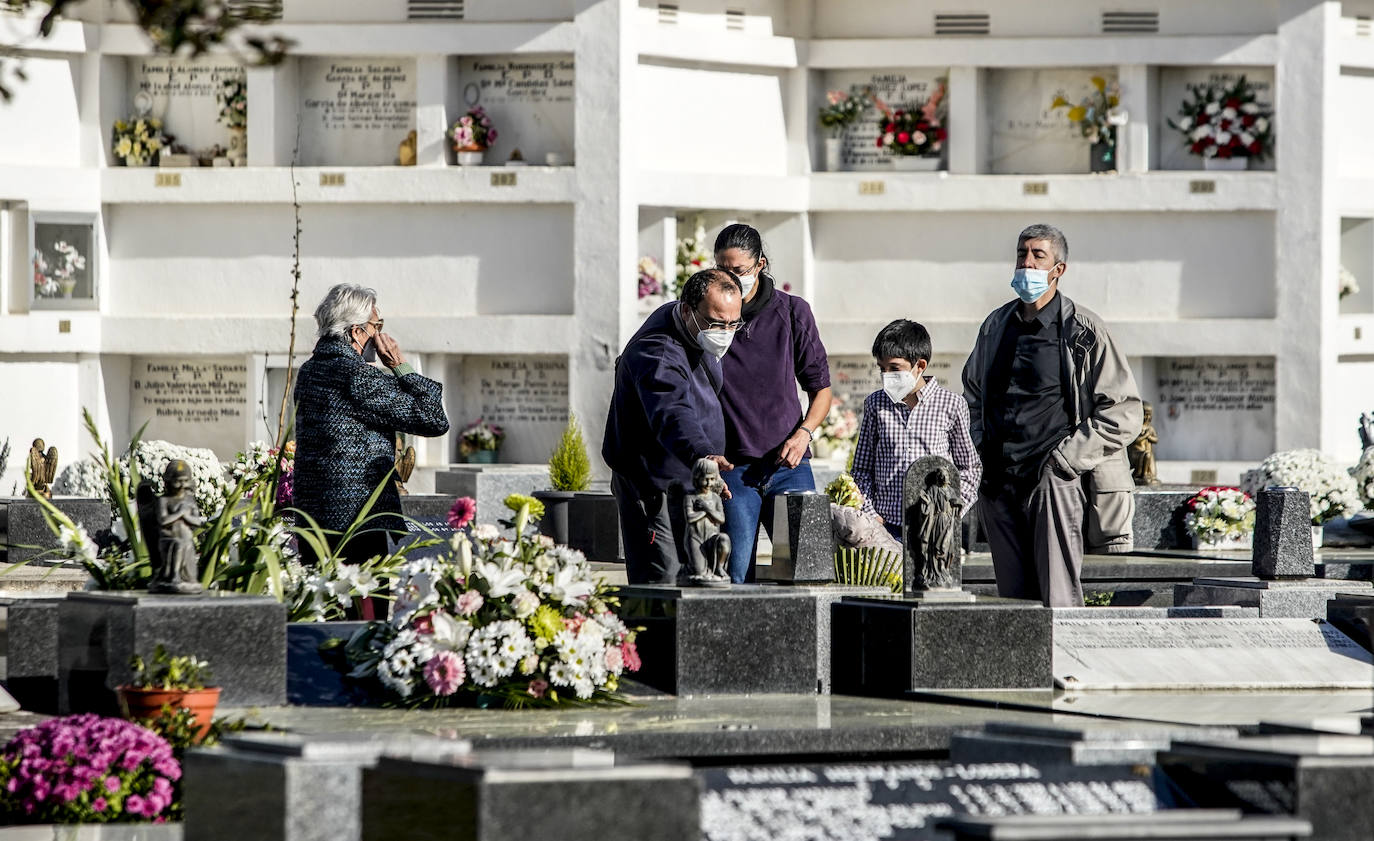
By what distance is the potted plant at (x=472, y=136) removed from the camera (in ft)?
58.2

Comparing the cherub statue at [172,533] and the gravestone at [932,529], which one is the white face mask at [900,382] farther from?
the cherub statue at [172,533]

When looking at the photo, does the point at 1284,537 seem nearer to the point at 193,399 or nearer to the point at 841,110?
the point at 841,110

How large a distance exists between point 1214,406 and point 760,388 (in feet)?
35.3

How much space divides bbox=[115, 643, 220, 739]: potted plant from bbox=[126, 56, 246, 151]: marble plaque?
12247 mm

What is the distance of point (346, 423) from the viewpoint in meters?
8.40

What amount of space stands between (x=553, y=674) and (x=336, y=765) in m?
1.78

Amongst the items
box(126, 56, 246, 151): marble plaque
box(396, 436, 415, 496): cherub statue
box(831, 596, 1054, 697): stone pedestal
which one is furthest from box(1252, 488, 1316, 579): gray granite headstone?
box(126, 56, 246, 151): marble plaque

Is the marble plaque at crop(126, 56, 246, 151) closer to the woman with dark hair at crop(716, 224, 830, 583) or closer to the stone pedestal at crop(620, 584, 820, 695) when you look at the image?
the woman with dark hair at crop(716, 224, 830, 583)

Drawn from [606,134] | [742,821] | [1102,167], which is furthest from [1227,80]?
[742,821]

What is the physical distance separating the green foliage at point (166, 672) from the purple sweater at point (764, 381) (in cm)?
265

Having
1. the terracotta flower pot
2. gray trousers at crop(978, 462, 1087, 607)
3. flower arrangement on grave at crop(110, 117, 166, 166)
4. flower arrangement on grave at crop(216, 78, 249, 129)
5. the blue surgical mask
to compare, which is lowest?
the terracotta flower pot

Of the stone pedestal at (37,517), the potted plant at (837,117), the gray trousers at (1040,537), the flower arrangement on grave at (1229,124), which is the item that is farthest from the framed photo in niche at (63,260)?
the gray trousers at (1040,537)

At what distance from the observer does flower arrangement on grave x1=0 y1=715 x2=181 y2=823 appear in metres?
6.00

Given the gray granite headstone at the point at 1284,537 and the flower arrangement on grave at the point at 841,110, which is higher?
the flower arrangement on grave at the point at 841,110
